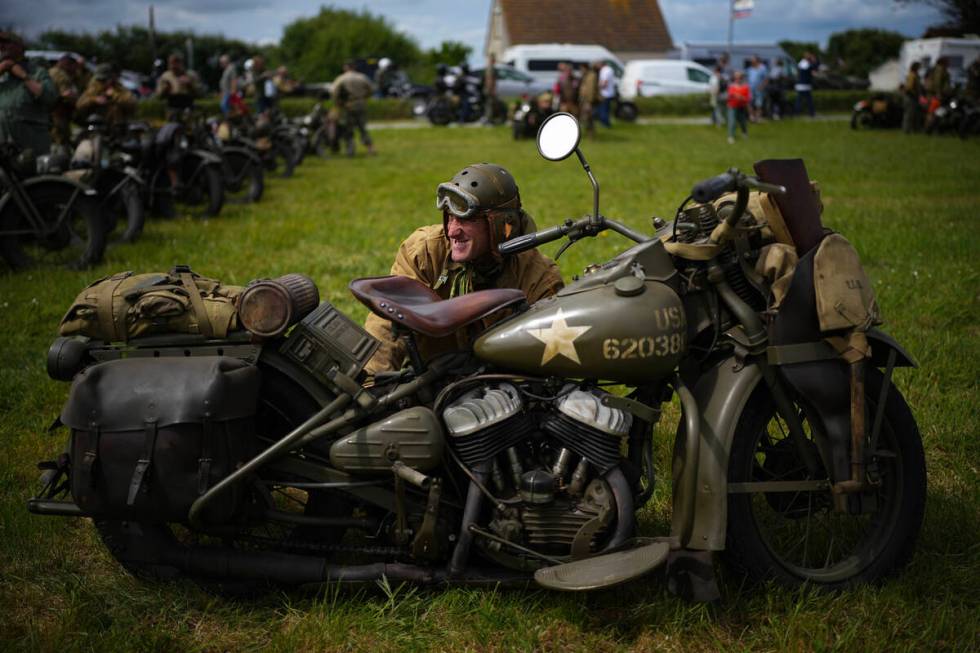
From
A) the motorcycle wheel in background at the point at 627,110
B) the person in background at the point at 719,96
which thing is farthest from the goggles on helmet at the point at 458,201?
the motorcycle wheel in background at the point at 627,110

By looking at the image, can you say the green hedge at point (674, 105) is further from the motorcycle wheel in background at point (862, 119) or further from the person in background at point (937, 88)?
the person in background at point (937, 88)

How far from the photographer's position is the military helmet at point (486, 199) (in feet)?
10.6

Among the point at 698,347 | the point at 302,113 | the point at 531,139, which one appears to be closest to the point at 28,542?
the point at 698,347

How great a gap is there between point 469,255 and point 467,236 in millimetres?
71

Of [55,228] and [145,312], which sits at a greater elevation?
[145,312]

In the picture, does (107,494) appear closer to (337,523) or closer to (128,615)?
(128,615)

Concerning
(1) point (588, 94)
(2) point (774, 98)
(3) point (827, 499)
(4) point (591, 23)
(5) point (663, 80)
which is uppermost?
(4) point (591, 23)

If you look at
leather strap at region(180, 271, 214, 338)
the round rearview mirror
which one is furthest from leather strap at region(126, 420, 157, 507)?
the round rearview mirror

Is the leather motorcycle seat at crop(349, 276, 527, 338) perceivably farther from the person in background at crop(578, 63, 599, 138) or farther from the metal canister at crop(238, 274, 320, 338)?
the person in background at crop(578, 63, 599, 138)

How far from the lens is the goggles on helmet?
10.6ft

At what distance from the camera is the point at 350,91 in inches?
750

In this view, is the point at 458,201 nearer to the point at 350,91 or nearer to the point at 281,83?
the point at 281,83

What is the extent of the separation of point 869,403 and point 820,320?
386 millimetres

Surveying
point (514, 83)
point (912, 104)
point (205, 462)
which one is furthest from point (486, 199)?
point (514, 83)
